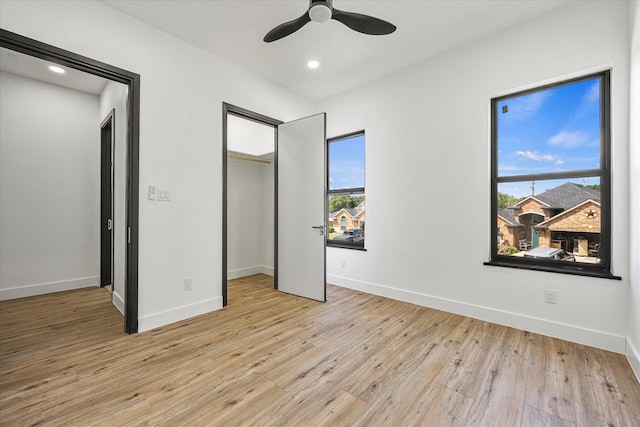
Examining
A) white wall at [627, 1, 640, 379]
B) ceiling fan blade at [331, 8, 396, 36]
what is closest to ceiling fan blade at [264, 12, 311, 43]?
ceiling fan blade at [331, 8, 396, 36]

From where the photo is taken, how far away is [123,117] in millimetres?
3180

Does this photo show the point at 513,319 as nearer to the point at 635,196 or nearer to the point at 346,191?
the point at 635,196

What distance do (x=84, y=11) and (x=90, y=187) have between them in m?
2.58

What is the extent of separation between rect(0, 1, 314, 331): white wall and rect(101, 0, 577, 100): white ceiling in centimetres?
21

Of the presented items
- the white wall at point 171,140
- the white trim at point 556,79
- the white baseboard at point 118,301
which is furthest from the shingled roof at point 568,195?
the white baseboard at point 118,301

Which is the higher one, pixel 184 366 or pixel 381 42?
pixel 381 42

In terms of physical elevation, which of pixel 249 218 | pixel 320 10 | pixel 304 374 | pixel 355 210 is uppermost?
pixel 320 10

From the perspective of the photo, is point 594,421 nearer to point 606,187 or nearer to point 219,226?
point 606,187

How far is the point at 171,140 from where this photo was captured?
280 cm

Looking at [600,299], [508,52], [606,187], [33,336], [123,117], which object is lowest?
[33,336]

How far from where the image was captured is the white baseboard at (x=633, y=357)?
1.88m

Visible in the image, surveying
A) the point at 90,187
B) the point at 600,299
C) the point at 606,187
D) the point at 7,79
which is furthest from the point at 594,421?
the point at 7,79

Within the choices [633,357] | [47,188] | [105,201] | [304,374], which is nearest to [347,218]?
[304,374]

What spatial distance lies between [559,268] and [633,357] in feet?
2.49
